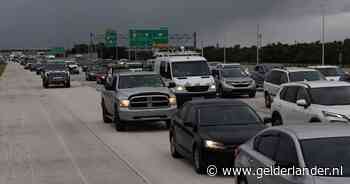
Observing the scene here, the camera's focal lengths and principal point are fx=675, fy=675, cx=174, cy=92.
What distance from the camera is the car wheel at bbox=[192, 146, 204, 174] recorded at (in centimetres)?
1235

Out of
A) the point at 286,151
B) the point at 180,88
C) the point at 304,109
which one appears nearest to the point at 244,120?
the point at 304,109

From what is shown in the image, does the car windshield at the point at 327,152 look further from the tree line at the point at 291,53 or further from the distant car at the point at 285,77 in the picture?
the tree line at the point at 291,53

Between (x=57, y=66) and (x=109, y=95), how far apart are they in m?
35.5

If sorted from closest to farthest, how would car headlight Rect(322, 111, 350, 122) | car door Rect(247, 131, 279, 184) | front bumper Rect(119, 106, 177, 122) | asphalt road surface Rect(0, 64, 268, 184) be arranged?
car door Rect(247, 131, 279, 184) < asphalt road surface Rect(0, 64, 268, 184) < car headlight Rect(322, 111, 350, 122) < front bumper Rect(119, 106, 177, 122)

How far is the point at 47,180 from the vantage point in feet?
40.9

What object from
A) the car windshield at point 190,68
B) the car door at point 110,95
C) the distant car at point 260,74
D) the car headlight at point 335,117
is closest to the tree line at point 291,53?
the distant car at point 260,74

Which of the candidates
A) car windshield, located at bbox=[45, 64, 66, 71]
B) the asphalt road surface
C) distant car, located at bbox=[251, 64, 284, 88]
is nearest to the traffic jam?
the asphalt road surface

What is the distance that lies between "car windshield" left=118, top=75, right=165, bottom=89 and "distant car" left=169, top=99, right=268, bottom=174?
23.0 feet

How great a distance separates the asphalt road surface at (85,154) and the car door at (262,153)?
3.07m

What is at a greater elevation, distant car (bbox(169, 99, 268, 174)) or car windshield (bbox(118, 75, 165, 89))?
car windshield (bbox(118, 75, 165, 89))

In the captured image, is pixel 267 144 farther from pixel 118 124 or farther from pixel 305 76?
pixel 305 76

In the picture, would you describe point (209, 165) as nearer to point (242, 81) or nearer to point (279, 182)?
point (279, 182)

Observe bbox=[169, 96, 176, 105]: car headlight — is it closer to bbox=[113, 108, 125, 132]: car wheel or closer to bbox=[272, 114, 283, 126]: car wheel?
bbox=[113, 108, 125, 132]: car wheel

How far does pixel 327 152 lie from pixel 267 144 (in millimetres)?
1103
